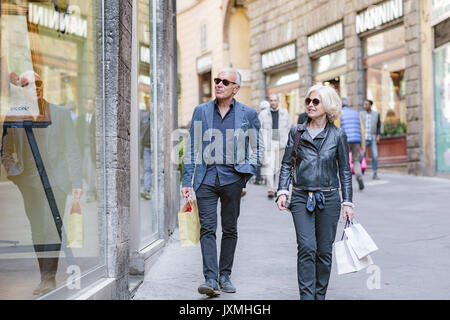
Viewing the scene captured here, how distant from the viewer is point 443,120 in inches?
604

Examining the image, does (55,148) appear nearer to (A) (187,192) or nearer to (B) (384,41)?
(A) (187,192)

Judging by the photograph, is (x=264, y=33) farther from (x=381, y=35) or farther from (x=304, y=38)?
(x=381, y=35)

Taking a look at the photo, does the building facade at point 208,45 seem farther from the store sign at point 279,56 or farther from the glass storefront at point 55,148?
the glass storefront at point 55,148

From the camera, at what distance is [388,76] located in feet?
59.3

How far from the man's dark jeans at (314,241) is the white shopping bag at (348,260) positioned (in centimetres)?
10

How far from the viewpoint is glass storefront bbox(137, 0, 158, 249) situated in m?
6.59

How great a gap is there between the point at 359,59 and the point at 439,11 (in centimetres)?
426

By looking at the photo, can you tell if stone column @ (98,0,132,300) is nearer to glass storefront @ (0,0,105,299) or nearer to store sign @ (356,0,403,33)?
glass storefront @ (0,0,105,299)

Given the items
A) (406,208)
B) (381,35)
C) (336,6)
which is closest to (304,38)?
(336,6)

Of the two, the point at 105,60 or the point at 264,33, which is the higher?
the point at 264,33

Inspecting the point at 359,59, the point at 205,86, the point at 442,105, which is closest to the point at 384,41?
the point at 359,59

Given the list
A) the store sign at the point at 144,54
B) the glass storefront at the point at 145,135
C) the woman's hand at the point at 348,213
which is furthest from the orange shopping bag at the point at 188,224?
the store sign at the point at 144,54

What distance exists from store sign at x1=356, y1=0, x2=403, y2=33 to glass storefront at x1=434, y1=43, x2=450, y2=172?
7.09 ft

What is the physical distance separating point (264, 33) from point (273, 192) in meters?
14.7
